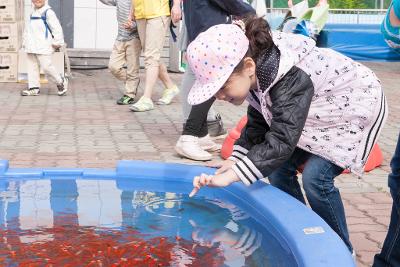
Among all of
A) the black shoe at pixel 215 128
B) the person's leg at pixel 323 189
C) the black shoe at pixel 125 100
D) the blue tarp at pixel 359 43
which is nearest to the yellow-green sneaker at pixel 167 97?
the black shoe at pixel 125 100

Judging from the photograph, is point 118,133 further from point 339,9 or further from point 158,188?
point 339,9

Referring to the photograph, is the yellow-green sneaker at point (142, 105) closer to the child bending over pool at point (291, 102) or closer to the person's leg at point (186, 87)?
the person's leg at point (186, 87)

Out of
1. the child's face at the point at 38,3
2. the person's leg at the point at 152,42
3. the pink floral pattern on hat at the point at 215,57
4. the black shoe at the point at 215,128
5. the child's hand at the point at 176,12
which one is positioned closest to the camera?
the pink floral pattern on hat at the point at 215,57

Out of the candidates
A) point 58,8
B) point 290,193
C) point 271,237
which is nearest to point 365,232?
point 290,193

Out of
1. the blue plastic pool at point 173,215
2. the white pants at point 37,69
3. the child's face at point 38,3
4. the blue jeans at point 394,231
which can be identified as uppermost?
the child's face at point 38,3

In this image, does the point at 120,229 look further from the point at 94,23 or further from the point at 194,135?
the point at 94,23

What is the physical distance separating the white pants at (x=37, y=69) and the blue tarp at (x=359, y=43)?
8198 mm

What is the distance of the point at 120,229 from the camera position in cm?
345

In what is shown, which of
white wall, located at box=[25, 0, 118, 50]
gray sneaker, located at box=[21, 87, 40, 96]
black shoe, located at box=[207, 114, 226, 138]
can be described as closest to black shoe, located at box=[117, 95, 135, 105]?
gray sneaker, located at box=[21, 87, 40, 96]

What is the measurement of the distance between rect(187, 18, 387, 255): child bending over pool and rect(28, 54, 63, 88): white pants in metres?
6.27

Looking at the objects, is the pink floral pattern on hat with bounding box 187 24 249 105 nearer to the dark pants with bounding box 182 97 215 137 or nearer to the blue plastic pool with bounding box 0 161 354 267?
the blue plastic pool with bounding box 0 161 354 267

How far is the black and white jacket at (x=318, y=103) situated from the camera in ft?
9.64

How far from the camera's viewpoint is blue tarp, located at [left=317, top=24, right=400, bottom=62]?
52.4ft

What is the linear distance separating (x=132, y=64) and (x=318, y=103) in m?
5.53
